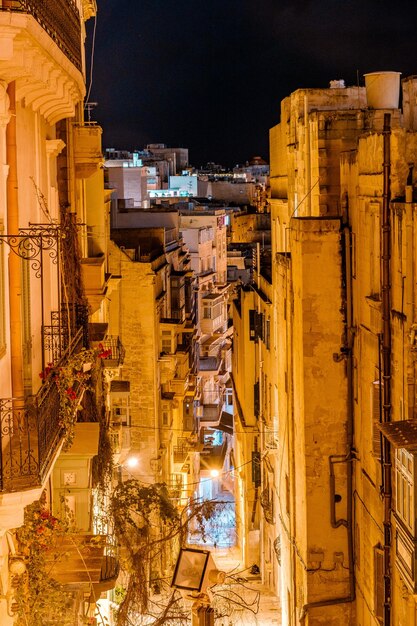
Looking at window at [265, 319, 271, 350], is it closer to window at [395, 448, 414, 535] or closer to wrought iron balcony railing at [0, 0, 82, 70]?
wrought iron balcony railing at [0, 0, 82, 70]

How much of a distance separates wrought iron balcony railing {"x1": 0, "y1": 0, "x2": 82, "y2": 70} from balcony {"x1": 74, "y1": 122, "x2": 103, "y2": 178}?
5.15 metres

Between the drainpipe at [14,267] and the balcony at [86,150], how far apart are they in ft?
27.8

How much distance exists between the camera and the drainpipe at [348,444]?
14953 millimetres

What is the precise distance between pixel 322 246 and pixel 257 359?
1490 centimetres

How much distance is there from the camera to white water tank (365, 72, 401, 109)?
16.0 meters

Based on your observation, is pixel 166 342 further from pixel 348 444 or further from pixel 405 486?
pixel 405 486

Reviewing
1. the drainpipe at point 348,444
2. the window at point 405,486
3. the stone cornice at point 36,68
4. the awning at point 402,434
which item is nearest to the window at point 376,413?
the drainpipe at point 348,444

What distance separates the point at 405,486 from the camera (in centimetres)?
1027

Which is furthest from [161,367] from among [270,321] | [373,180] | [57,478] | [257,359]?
[373,180]

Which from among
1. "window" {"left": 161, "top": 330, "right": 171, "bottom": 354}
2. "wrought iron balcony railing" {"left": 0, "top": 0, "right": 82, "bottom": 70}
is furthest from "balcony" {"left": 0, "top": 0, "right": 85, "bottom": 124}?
"window" {"left": 161, "top": 330, "right": 171, "bottom": 354}

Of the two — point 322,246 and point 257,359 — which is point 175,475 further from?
point 322,246

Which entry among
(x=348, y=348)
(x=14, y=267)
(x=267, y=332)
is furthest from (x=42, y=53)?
(x=267, y=332)

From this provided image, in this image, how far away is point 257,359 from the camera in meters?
29.8

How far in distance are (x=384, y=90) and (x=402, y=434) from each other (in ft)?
25.4
